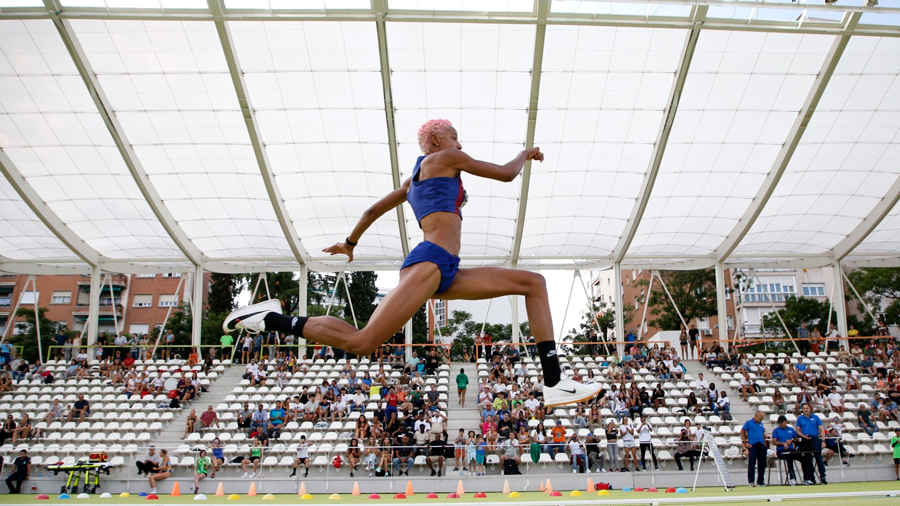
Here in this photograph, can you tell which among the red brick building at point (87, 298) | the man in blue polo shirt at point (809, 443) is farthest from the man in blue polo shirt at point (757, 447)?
the red brick building at point (87, 298)

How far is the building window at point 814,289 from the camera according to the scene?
6112 cm

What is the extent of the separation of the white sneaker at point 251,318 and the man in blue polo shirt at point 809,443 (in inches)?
497

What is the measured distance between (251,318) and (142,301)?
192ft

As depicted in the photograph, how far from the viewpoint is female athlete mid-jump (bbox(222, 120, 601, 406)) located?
4.52m

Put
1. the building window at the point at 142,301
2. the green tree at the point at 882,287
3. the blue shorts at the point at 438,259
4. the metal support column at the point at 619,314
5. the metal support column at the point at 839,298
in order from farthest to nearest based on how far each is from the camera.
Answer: the building window at the point at 142,301, the green tree at the point at 882,287, the metal support column at the point at 839,298, the metal support column at the point at 619,314, the blue shorts at the point at 438,259

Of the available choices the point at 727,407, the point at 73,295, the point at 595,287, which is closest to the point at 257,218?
the point at 727,407

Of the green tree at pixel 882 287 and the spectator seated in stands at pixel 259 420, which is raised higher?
the green tree at pixel 882 287

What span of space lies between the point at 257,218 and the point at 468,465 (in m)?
12.0

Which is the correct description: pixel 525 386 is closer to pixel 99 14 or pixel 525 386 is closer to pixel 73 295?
pixel 99 14

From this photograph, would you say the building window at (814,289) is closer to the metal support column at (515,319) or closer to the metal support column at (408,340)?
the metal support column at (515,319)

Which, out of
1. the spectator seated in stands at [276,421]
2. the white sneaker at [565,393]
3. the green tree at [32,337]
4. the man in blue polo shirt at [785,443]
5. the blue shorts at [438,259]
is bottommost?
the man in blue polo shirt at [785,443]

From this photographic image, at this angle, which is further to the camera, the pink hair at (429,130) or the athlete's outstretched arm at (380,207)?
the athlete's outstretched arm at (380,207)

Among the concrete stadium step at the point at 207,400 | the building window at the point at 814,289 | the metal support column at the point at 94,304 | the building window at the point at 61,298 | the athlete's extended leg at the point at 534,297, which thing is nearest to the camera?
the athlete's extended leg at the point at 534,297

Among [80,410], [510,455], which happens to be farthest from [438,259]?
[80,410]
